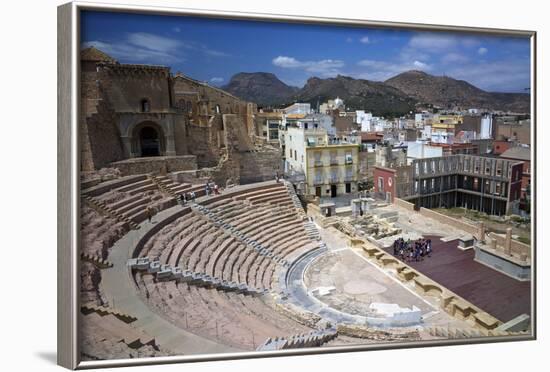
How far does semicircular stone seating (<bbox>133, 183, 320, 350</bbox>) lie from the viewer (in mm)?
7480

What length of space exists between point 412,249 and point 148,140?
5787mm

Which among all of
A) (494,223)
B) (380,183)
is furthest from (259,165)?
(494,223)

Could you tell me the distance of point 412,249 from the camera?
9344 millimetres

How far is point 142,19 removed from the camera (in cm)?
734

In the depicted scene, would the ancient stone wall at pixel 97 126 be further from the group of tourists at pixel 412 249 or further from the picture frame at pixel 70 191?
the group of tourists at pixel 412 249

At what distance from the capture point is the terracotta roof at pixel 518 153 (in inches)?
361

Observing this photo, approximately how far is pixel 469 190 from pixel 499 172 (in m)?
0.71

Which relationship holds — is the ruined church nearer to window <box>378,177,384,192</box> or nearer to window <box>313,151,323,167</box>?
→ window <box>313,151,323,167</box>

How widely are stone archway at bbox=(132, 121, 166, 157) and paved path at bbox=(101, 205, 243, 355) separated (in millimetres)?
1877

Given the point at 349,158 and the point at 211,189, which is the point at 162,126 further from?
the point at 349,158

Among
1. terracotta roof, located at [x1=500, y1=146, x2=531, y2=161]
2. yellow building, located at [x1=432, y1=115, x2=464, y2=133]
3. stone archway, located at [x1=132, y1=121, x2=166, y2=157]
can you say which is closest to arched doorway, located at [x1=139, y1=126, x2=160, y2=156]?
stone archway, located at [x1=132, y1=121, x2=166, y2=157]

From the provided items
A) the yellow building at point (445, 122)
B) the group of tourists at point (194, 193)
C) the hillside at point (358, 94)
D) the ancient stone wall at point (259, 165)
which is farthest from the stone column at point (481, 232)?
the group of tourists at point (194, 193)

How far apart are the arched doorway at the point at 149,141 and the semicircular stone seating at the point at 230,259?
137 cm

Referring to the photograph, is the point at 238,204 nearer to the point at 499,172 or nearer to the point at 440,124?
the point at 440,124
